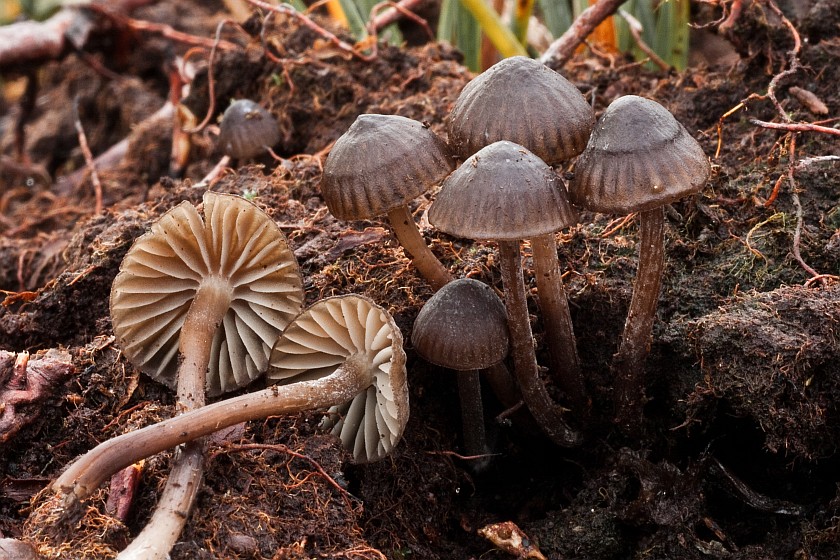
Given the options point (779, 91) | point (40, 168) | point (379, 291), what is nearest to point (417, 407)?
point (379, 291)

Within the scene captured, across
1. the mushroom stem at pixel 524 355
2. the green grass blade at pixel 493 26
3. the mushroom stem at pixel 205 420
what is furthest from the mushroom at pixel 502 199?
the green grass blade at pixel 493 26

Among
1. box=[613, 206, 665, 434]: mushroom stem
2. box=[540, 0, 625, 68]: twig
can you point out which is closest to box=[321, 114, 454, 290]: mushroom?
box=[613, 206, 665, 434]: mushroom stem

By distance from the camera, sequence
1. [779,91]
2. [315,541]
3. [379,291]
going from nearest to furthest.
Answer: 1. [315,541]
2. [379,291]
3. [779,91]

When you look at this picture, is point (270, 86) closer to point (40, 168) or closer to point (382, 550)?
point (40, 168)

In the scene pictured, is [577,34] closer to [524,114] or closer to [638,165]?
[524,114]

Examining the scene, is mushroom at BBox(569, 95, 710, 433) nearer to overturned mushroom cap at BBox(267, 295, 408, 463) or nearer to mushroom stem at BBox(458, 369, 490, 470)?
overturned mushroom cap at BBox(267, 295, 408, 463)
